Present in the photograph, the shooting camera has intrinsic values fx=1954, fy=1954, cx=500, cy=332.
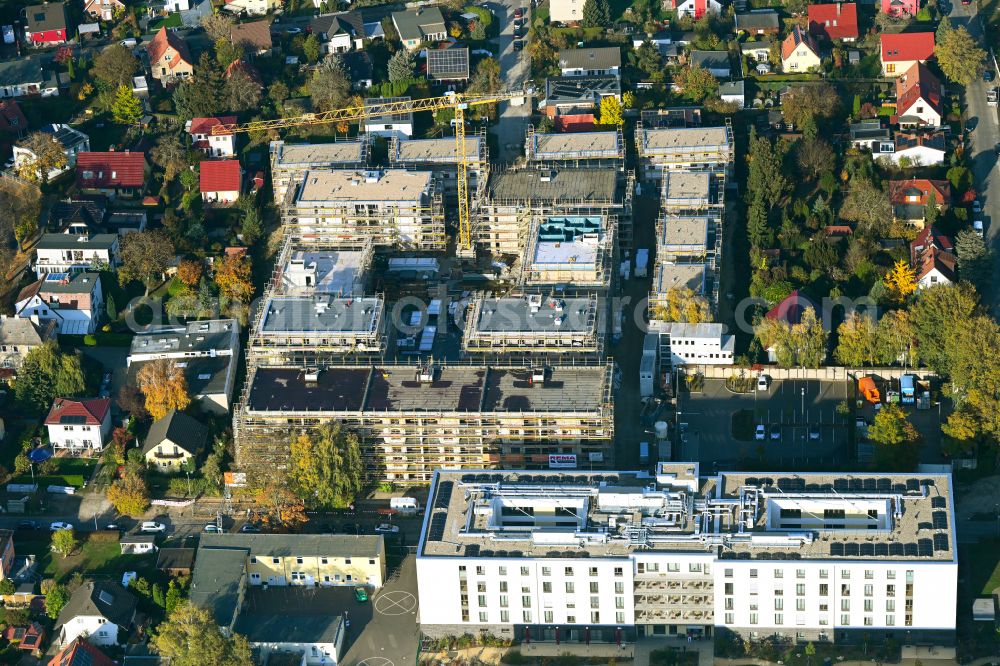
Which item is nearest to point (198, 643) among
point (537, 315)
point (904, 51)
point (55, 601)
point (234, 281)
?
point (55, 601)

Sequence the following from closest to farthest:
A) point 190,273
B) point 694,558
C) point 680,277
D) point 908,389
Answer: point 694,558
point 908,389
point 680,277
point 190,273

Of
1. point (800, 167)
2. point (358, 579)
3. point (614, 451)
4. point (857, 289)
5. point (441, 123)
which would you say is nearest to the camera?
point (358, 579)

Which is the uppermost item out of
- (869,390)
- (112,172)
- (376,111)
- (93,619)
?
(376,111)

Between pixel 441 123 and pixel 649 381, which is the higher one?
pixel 441 123

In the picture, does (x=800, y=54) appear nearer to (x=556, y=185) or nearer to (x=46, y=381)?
(x=556, y=185)

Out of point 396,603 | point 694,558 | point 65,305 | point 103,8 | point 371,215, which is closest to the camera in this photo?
point 694,558

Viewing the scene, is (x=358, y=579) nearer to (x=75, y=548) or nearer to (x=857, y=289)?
(x=75, y=548)

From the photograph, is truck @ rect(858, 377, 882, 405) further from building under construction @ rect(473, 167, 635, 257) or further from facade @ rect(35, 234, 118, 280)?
facade @ rect(35, 234, 118, 280)

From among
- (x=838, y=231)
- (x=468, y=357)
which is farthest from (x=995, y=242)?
(x=468, y=357)
